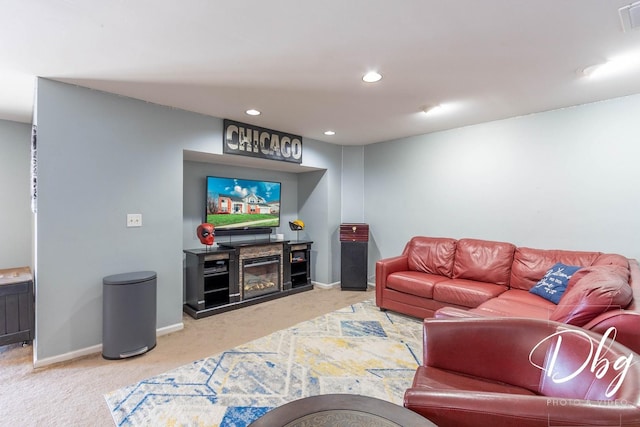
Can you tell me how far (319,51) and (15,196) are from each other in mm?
4108

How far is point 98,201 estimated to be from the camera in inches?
112

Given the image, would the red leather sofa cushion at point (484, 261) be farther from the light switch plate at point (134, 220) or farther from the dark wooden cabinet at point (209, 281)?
the light switch plate at point (134, 220)

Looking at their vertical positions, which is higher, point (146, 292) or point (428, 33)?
point (428, 33)

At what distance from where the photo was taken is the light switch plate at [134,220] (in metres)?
3.04

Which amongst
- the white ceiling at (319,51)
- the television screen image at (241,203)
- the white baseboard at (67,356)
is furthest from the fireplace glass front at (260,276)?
the white ceiling at (319,51)

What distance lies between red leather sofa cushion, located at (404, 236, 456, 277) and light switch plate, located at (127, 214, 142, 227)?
3253 millimetres

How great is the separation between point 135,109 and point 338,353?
10.1ft

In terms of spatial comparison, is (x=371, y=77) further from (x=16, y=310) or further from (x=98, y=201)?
(x=16, y=310)

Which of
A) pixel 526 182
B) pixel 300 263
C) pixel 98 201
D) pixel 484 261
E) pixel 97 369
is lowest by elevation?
pixel 97 369

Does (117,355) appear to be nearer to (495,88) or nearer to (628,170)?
(495,88)

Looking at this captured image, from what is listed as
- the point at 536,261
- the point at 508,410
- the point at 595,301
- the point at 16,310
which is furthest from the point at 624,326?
the point at 16,310

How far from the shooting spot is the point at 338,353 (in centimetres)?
275

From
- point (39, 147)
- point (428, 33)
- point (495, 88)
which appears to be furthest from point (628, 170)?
point (39, 147)

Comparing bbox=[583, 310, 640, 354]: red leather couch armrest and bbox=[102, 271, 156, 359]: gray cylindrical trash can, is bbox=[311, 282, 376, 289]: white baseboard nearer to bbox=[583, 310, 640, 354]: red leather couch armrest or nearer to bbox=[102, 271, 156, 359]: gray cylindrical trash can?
bbox=[102, 271, 156, 359]: gray cylindrical trash can
